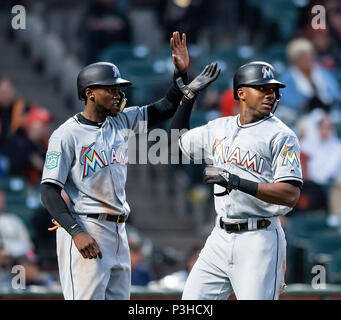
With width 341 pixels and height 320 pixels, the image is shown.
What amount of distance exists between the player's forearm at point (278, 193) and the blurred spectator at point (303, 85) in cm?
496

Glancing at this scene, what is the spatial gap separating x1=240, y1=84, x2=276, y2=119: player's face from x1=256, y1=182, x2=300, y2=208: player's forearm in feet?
1.57

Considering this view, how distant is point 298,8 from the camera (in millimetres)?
12227

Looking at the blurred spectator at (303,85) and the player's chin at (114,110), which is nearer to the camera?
the player's chin at (114,110)

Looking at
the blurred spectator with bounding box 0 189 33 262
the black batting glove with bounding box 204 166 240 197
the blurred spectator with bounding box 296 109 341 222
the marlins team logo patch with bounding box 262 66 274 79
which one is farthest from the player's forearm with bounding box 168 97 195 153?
the blurred spectator with bounding box 296 109 341 222

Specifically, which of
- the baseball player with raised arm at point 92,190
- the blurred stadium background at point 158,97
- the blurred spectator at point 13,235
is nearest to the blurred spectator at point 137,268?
the blurred stadium background at point 158,97

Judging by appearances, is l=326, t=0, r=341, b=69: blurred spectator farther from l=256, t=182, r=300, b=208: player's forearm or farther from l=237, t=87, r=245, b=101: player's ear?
l=256, t=182, r=300, b=208: player's forearm

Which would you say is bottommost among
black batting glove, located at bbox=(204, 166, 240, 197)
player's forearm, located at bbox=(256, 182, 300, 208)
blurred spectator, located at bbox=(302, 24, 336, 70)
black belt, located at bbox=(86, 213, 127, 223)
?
black belt, located at bbox=(86, 213, 127, 223)

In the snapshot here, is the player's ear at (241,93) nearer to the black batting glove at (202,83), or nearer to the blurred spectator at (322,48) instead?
the black batting glove at (202,83)

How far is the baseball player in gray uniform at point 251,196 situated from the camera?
5051mm

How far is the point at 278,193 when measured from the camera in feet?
16.4

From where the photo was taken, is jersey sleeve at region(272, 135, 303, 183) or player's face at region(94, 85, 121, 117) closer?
jersey sleeve at region(272, 135, 303, 183)

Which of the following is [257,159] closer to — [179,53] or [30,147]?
[179,53]

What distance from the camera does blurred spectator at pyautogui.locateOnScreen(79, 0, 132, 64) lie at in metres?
11.1

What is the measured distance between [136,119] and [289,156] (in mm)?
1026
